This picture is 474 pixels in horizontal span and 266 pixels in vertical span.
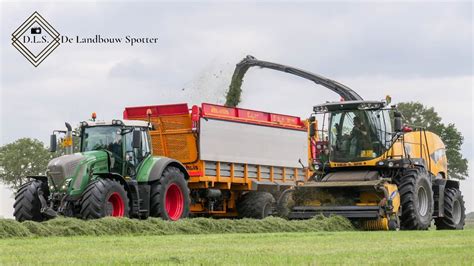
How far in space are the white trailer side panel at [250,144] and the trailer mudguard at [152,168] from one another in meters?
1.96

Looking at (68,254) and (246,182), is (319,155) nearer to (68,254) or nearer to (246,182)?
(246,182)

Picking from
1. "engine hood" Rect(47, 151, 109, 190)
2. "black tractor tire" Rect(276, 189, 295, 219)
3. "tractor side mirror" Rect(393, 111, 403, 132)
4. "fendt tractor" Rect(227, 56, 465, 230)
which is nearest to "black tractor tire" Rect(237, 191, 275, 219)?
"fendt tractor" Rect(227, 56, 465, 230)

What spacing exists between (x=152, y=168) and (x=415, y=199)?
5872 millimetres

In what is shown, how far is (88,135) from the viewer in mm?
19078

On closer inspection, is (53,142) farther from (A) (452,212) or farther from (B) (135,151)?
(A) (452,212)

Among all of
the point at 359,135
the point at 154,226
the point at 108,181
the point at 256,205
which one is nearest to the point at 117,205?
the point at 108,181

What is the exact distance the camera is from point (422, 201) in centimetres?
2006

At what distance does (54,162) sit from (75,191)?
86 cm

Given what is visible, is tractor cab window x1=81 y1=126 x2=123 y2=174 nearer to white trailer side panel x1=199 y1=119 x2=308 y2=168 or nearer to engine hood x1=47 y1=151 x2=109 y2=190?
engine hood x1=47 y1=151 x2=109 y2=190

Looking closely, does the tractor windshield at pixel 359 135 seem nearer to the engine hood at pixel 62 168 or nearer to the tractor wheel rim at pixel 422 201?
the tractor wheel rim at pixel 422 201

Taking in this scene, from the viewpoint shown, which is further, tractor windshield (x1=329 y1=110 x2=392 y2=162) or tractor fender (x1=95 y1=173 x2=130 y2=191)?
tractor windshield (x1=329 y1=110 x2=392 y2=162)

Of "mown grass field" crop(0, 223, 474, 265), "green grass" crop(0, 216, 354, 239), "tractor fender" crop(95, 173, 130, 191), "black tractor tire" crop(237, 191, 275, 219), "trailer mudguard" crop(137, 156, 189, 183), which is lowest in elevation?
"mown grass field" crop(0, 223, 474, 265)

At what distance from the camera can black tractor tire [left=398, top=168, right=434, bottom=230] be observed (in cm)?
1911

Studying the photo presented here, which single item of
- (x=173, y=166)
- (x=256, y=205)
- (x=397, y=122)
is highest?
(x=397, y=122)
